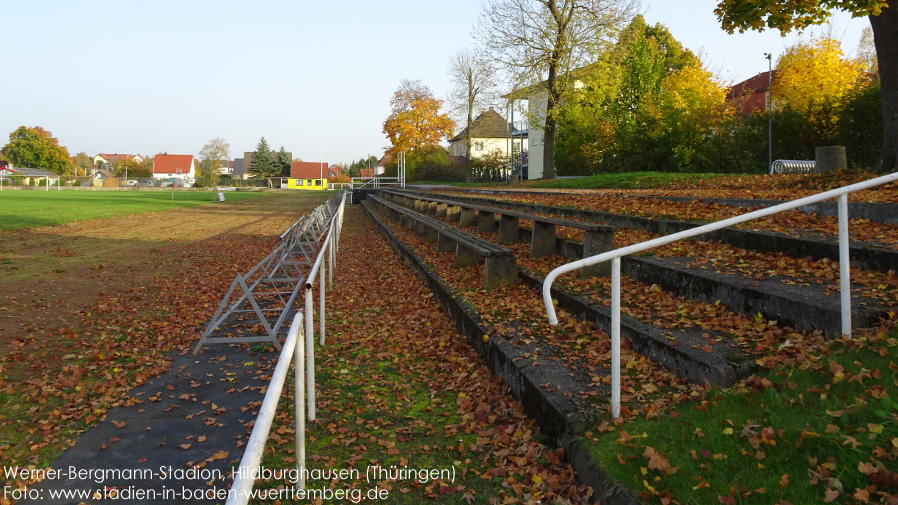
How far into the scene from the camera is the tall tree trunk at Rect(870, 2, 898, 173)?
10.2 m

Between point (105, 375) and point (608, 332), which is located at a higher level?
point (608, 332)

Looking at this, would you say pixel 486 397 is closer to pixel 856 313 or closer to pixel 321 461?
pixel 321 461

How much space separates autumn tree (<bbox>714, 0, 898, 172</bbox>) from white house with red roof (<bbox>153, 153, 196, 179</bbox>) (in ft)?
454

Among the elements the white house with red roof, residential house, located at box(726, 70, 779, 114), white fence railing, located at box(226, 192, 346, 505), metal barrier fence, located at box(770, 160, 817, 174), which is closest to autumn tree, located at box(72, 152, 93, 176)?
the white house with red roof

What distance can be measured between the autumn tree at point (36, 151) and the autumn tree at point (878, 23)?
430ft

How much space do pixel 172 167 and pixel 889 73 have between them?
14437 cm

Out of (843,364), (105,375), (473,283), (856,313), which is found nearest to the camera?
(843,364)

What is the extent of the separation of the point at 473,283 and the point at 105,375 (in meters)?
4.30

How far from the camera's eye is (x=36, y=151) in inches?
4493

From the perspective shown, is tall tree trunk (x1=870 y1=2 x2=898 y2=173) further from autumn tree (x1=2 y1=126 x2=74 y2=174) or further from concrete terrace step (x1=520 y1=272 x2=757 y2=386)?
autumn tree (x1=2 y1=126 x2=74 y2=174)

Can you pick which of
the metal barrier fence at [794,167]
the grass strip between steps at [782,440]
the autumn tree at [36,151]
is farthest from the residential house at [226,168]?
the grass strip between steps at [782,440]

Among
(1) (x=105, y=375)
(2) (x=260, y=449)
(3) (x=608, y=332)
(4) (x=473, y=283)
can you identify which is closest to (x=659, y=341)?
(3) (x=608, y=332)

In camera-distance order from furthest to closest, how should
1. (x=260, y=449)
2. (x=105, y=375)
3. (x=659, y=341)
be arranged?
(x=105, y=375)
(x=659, y=341)
(x=260, y=449)

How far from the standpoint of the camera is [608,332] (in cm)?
504
